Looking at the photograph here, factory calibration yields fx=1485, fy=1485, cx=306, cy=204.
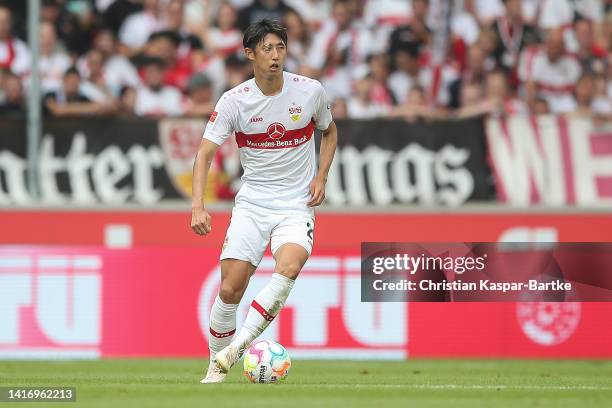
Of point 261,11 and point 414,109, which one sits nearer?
point 414,109

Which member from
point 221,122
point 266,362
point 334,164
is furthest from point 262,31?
point 334,164

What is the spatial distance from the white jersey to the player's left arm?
6 cm

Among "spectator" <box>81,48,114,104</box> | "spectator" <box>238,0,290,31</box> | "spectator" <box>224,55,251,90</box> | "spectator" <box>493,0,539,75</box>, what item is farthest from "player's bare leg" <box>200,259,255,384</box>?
"spectator" <box>238,0,290,31</box>

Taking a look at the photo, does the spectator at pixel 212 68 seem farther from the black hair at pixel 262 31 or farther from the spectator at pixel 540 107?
the black hair at pixel 262 31

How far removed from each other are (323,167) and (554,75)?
7.70 metres

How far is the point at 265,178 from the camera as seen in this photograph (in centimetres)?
1048

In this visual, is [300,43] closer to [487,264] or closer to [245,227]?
[487,264]

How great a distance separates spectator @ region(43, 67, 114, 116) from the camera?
16859 millimetres

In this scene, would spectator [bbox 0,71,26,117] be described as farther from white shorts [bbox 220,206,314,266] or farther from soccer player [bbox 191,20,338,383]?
white shorts [bbox 220,206,314,266]

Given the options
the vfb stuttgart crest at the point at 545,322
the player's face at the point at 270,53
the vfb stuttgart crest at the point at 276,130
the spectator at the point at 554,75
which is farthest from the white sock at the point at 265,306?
the spectator at the point at 554,75

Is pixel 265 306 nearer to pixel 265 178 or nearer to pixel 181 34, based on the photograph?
pixel 265 178

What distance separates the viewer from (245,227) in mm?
10367

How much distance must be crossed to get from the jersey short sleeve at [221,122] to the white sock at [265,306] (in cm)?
104

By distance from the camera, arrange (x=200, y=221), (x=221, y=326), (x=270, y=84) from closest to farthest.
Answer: (x=200, y=221) → (x=270, y=84) → (x=221, y=326)
